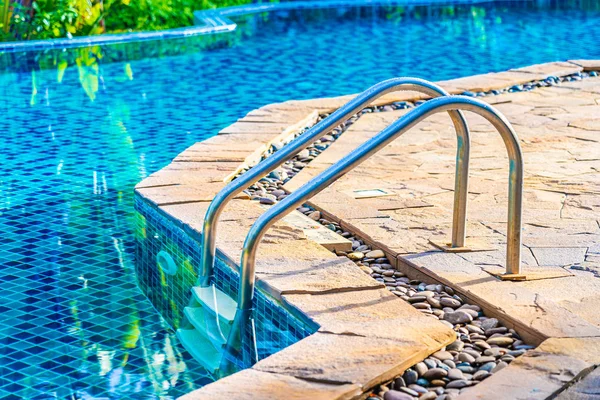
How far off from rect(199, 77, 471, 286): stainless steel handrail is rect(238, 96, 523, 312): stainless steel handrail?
289 mm

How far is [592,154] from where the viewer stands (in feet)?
19.1

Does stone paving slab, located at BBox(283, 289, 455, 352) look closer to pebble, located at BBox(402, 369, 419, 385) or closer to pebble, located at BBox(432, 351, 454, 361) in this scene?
pebble, located at BBox(432, 351, 454, 361)

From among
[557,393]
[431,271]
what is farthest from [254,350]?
[557,393]

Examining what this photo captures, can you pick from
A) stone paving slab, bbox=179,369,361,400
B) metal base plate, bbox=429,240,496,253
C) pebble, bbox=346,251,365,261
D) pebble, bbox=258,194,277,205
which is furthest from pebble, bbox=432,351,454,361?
pebble, bbox=258,194,277,205

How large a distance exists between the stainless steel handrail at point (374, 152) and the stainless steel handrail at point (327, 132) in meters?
0.29

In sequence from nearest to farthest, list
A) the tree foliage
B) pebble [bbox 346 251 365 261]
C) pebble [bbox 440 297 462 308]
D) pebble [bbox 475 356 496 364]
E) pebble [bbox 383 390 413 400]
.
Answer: pebble [bbox 383 390 413 400] → pebble [bbox 475 356 496 364] → pebble [bbox 440 297 462 308] → pebble [bbox 346 251 365 261] → the tree foliage

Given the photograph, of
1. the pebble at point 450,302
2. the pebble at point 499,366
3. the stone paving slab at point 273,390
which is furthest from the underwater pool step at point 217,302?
the pebble at point 499,366

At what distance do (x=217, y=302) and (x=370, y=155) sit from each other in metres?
1.07

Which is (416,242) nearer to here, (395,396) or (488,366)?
(488,366)

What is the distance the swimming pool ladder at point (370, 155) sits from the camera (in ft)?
10.2

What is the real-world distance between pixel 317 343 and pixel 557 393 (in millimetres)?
767

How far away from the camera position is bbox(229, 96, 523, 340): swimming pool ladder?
3.12 meters

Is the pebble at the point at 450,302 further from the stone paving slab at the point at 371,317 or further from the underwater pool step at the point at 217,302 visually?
the underwater pool step at the point at 217,302

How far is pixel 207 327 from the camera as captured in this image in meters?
3.74
